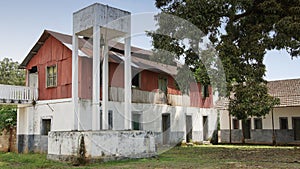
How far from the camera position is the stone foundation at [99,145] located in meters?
12.1

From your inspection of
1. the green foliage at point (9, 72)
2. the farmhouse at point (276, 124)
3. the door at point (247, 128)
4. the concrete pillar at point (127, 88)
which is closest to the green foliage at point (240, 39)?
the concrete pillar at point (127, 88)

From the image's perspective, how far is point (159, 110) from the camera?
21.8 meters

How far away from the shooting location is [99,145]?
40.0 feet

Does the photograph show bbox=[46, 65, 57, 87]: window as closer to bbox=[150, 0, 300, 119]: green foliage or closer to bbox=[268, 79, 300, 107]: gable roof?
bbox=[150, 0, 300, 119]: green foliage

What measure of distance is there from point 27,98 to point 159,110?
7940mm

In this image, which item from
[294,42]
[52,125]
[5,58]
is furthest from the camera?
[5,58]

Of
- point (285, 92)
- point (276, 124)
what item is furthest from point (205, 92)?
point (276, 124)

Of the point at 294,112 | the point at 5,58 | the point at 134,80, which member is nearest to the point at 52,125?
the point at 134,80

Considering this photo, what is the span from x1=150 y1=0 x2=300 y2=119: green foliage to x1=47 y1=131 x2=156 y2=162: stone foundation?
11.9 feet

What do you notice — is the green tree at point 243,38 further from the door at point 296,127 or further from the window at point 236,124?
the window at point 236,124

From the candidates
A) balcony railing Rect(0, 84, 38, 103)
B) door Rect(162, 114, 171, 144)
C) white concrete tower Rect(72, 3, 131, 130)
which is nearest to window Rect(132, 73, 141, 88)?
door Rect(162, 114, 171, 144)

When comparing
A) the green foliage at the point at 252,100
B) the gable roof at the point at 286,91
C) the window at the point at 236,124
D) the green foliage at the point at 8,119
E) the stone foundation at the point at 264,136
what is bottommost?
the stone foundation at the point at 264,136

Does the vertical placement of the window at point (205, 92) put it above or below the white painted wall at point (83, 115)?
above

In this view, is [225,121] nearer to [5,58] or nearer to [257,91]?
[257,91]
